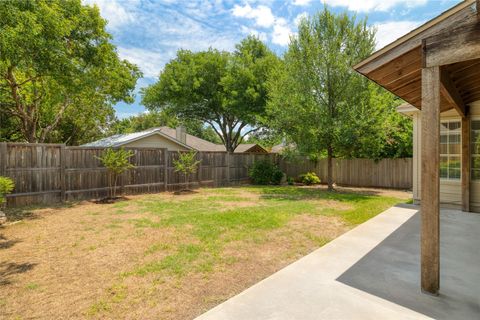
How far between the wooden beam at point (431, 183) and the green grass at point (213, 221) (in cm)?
196

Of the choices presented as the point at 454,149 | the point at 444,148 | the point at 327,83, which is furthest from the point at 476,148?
the point at 327,83

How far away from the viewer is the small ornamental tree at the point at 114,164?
372 inches

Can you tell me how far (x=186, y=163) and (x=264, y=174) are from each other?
5111 mm

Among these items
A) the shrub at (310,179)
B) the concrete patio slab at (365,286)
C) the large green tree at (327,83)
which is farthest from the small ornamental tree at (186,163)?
the concrete patio slab at (365,286)

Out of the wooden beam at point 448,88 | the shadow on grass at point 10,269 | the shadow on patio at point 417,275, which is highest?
the wooden beam at point 448,88

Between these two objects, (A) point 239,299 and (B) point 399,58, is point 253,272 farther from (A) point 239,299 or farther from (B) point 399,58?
(B) point 399,58

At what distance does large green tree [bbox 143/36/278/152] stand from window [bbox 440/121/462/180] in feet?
40.2

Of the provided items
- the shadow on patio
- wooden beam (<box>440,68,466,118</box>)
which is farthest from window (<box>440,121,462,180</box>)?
the shadow on patio

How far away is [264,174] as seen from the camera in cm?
1547

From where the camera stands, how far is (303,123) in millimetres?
12211

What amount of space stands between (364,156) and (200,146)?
529 inches

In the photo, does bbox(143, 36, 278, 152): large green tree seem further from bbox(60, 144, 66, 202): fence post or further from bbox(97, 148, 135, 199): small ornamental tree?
bbox(60, 144, 66, 202): fence post

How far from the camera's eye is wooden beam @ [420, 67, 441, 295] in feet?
8.97

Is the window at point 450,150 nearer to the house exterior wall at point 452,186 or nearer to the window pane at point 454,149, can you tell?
the window pane at point 454,149
